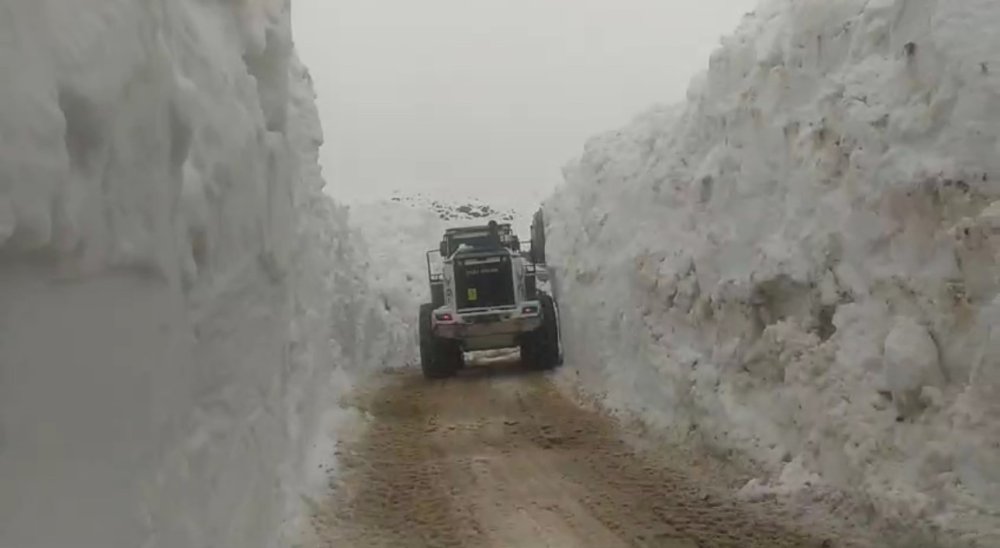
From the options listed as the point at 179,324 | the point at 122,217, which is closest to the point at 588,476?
the point at 179,324

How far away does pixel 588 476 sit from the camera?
7.30 m

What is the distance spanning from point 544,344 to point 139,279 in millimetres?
11672

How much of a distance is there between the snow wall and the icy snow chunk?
4066 mm

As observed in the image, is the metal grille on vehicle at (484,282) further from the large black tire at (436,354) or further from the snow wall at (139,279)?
the snow wall at (139,279)

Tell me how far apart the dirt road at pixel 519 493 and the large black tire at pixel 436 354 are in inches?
167

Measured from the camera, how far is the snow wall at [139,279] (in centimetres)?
263

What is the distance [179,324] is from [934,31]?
5460 mm

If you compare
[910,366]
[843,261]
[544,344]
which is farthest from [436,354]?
[910,366]

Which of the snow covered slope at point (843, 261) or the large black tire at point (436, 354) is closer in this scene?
the snow covered slope at point (843, 261)

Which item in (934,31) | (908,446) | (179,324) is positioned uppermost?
(934,31)

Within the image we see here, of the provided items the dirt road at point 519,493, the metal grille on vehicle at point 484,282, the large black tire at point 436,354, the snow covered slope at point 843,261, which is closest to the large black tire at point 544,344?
the metal grille on vehicle at point 484,282

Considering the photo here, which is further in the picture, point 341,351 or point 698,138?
point 341,351

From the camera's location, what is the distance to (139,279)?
3.52 metres

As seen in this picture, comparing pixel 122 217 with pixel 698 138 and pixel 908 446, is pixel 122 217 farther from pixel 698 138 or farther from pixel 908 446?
pixel 698 138
